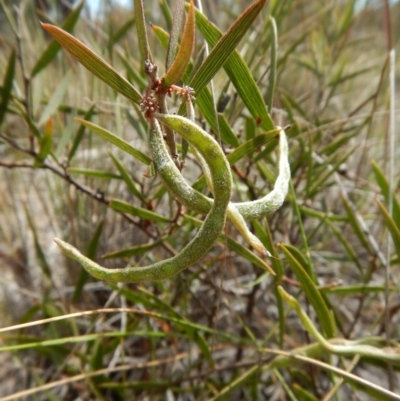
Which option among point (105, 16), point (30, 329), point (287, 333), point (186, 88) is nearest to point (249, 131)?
point (186, 88)

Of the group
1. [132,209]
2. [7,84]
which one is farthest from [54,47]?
[132,209]

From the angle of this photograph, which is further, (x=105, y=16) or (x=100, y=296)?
(x=105, y=16)

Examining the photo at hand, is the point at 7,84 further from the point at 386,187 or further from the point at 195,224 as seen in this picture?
the point at 386,187

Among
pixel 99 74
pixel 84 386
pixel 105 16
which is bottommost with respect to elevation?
pixel 84 386

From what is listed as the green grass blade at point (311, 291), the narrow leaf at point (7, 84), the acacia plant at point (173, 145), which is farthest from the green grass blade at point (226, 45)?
the narrow leaf at point (7, 84)

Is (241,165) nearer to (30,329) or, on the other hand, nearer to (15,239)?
(30,329)

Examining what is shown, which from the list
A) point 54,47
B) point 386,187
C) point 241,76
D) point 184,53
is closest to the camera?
point 184,53
